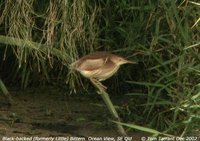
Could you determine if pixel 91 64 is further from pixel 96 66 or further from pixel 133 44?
pixel 133 44

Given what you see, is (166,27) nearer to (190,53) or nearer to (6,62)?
(190,53)

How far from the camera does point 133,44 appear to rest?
4309mm

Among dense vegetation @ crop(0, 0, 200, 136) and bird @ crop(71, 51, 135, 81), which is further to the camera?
dense vegetation @ crop(0, 0, 200, 136)

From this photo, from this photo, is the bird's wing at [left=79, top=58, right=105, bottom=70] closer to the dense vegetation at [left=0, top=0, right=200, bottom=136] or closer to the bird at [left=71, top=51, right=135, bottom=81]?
the bird at [left=71, top=51, right=135, bottom=81]

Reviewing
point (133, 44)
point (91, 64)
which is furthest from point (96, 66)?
point (133, 44)

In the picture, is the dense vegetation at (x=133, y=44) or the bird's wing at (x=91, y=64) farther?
the dense vegetation at (x=133, y=44)

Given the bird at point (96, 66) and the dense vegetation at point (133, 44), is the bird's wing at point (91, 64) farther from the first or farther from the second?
the dense vegetation at point (133, 44)

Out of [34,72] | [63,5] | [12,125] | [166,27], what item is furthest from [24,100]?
[166,27]

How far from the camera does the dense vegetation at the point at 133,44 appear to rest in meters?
3.72

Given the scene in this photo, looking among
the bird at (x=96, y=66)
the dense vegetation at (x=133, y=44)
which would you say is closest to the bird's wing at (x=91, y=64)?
the bird at (x=96, y=66)

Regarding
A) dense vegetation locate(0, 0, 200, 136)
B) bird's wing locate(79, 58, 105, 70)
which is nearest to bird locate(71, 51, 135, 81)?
bird's wing locate(79, 58, 105, 70)

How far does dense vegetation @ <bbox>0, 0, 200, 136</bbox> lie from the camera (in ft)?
12.2

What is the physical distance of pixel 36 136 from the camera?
12.6 feet

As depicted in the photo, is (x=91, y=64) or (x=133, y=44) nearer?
(x=91, y=64)
